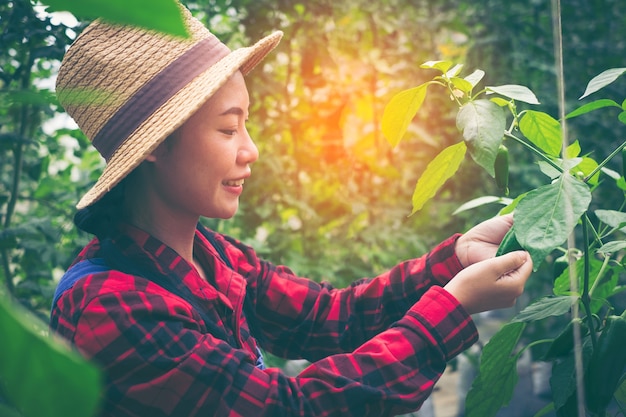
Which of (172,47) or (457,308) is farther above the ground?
(172,47)

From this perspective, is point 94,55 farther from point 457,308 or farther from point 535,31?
point 535,31

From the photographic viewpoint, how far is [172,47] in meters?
1.00

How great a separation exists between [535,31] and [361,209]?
0.98 metres

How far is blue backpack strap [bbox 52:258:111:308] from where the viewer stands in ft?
3.04

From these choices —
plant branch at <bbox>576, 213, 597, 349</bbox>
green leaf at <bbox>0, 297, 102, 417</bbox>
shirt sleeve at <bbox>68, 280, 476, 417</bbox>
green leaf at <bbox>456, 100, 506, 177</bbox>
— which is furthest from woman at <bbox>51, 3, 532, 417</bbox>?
green leaf at <bbox>0, 297, 102, 417</bbox>

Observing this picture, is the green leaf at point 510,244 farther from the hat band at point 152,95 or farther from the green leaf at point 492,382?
the hat band at point 152,95

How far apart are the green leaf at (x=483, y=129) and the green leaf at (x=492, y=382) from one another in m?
0.30

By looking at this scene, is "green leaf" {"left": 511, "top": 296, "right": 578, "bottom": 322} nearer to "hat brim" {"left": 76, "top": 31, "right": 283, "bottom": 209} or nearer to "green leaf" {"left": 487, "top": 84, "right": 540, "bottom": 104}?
"green leaf" {"left": 487, "top": 84, "right": 540, "bottom": 104}

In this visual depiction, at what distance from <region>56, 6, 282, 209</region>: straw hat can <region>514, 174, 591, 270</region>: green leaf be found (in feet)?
1.47

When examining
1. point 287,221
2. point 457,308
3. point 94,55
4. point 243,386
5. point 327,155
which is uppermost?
point 94,55

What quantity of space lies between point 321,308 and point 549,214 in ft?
1.94

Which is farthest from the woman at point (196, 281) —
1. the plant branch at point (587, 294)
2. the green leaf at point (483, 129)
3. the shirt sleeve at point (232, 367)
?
the green leaf at point (483, 129)

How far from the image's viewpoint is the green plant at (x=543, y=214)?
744 mm

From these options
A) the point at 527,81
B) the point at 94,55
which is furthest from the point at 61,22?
the point at 527,81
